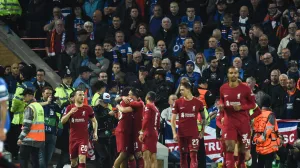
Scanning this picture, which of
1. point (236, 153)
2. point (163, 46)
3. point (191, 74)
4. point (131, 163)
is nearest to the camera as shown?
point (236, 153)

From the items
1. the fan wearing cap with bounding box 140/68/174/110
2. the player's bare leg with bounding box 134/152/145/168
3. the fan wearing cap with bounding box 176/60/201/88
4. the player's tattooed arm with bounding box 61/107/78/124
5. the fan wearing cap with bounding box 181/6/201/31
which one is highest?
the fan wearing cap with bounding box 181/6/201/31

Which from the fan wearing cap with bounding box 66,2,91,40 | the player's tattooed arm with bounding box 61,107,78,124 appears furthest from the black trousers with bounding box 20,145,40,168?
the fan wearing cap with bounding box 66,2,91,40

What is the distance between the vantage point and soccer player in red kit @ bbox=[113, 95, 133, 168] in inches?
906

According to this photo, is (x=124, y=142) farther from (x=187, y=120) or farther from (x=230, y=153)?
(x=230, y=153)

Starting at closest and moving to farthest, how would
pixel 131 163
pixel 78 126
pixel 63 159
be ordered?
pixel 78 126 → pixel 131 163 → pixel 63 159

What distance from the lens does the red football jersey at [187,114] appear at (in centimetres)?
2292

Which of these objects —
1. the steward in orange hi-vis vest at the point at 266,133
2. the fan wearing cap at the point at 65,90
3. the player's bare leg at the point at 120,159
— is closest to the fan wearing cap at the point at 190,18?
the fan wearing cap at the point at 65,90

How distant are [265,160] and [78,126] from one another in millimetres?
4530

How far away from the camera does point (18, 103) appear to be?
80.9 ft

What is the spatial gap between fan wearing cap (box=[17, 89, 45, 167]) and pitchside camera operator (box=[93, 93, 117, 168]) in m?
2.09

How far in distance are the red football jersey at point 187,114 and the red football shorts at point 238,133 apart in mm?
1983

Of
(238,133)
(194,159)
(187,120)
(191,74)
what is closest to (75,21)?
(191,74)

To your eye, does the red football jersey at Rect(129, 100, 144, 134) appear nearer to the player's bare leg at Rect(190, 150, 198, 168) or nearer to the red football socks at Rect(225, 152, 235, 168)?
the player's bare leg at Rect(190, 150, 198, 168)

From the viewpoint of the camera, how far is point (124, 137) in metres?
23.0
